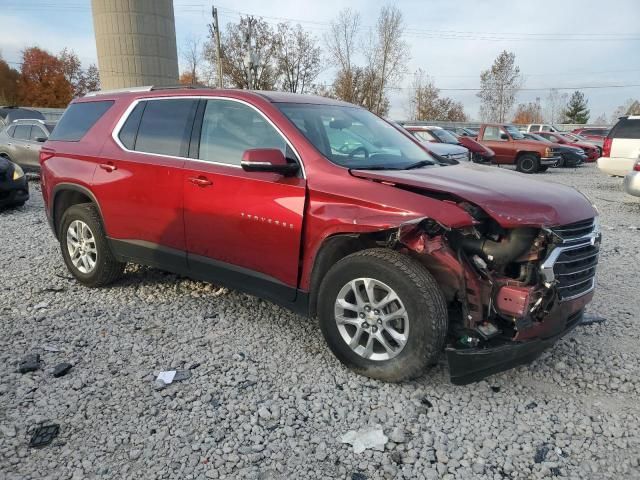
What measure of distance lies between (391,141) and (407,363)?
198 cm

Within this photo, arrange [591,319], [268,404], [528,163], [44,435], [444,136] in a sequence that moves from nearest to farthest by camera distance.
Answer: [44,435] < [268,404] < [591,319] < [444,136] < [528,163]

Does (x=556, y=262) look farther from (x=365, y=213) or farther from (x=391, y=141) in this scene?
(x=391, y=141)

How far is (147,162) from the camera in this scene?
4.15 metres

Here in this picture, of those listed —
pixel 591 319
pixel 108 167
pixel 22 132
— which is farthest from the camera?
pixel 22 132

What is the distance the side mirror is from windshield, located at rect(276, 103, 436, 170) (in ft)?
1.01

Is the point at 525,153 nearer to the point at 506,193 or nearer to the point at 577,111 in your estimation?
the point at 506,193

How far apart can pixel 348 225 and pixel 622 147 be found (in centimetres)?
1109

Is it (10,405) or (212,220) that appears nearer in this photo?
(10,405)

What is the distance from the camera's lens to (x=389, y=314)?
3037mm

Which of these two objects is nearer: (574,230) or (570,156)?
(574,230)

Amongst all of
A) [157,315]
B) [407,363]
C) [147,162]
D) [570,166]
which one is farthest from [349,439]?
[570,166]

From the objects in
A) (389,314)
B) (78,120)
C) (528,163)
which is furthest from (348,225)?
(528,163)

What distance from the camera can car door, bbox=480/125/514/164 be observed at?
699 inches

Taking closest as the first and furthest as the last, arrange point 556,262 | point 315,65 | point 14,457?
point 14,457
point 556,262
point 315,65
